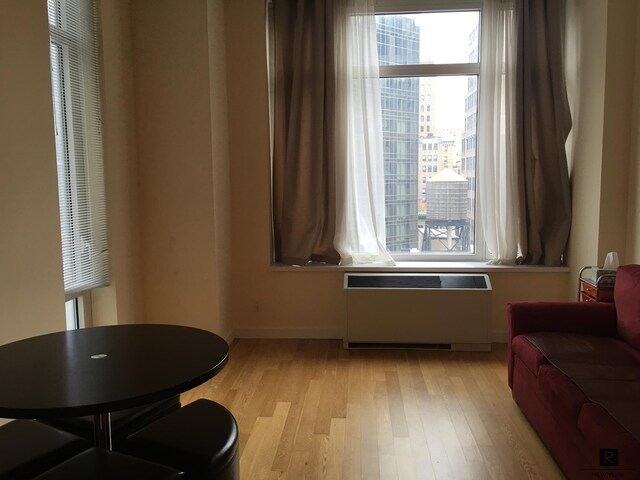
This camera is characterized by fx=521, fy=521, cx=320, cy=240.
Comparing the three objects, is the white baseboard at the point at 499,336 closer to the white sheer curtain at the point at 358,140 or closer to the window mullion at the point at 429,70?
the white sheer curtain at the point at 358,140

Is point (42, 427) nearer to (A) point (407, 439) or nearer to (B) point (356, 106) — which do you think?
(A) point (407, 439)

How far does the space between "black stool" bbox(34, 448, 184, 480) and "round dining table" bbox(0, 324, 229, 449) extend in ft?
0.45

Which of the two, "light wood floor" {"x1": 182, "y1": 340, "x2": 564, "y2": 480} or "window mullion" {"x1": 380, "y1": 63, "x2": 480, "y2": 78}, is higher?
"window mullion" {"x1": 380, "y1": 63, "x2": 480, "y2": 78}

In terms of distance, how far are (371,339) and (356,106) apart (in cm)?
185

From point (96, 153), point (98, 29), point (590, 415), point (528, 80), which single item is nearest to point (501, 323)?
point (528, 80)

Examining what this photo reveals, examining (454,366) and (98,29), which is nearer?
(98,29)

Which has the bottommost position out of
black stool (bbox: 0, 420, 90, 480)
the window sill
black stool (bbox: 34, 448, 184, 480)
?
black stool (bbox: 0, 420, 90, 480)

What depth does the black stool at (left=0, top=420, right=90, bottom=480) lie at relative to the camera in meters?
1.53

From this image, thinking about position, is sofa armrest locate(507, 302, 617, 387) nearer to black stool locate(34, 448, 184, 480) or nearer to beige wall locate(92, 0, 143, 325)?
black stool locate(34, 448, 184, 480)

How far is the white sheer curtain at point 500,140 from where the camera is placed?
160 inches

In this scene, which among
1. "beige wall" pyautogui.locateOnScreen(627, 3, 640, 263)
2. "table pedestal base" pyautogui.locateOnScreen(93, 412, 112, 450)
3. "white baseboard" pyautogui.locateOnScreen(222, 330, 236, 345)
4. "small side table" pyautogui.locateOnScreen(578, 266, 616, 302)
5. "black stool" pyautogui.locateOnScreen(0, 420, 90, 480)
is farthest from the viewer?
Result: "white baseboard" pyautogui.locateOnScreen(222, 330, 236, 345)

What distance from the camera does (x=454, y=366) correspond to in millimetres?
3672

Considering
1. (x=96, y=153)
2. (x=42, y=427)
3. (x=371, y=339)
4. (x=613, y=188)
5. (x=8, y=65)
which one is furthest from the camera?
(x=371, y=339)

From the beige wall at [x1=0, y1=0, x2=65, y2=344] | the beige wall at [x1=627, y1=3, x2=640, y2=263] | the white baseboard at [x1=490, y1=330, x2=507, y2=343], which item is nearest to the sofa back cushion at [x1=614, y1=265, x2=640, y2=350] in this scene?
the beige wall at [x1=627, y1=3, x2=640, y2=263]
